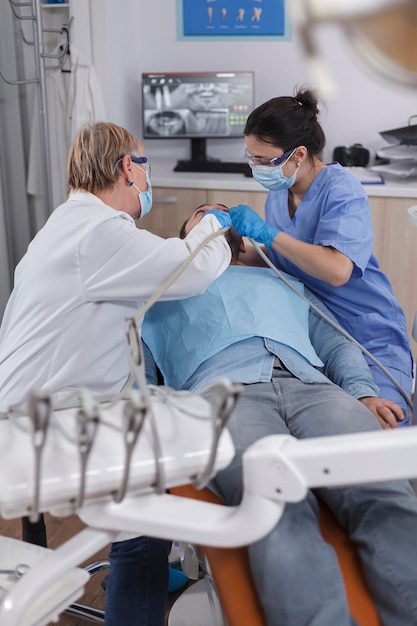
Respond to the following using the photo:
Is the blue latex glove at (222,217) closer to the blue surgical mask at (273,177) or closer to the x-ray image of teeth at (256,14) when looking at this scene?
the blue surgical mask at (273,177)

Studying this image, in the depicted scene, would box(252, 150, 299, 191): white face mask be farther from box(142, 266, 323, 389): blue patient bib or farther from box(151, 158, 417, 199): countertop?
box(151, 158, 417, 199): countertop

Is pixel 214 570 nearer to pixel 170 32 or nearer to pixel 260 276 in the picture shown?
pixel 260 276

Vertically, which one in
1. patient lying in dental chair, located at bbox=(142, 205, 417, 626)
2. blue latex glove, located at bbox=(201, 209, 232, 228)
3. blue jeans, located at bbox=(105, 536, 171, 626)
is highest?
blue latex glove, located at bbox=(201, 209, 232, 228)

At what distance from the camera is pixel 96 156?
5.05 ft

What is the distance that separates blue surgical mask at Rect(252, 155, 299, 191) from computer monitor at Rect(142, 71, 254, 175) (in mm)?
1235

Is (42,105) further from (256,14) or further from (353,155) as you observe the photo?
(353,155)

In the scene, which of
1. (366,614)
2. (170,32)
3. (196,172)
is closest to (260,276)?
(366,614)

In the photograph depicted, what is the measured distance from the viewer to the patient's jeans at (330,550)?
97 centimetres

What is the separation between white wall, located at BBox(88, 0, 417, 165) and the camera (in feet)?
10.1

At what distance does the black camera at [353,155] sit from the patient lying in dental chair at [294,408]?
1.39 meters

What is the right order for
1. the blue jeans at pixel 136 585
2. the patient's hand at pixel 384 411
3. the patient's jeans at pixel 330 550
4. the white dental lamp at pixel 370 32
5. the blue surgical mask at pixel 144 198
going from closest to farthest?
the white dental lamp at pixel 370 32, the patient's jeans at pixel 330 550, the blue jeans at pixel 136 585, the patient's hand at pixel 384 411, the blue surgical mask at pixel 144 198

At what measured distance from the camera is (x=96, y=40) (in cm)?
296

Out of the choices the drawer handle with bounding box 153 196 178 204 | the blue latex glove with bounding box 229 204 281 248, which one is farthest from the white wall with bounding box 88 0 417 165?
the blue latex glove with bounding box 229 204 281 248

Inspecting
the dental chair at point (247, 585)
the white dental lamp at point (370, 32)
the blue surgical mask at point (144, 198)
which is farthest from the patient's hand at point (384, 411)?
the white dental lamp at point (370, 32)
